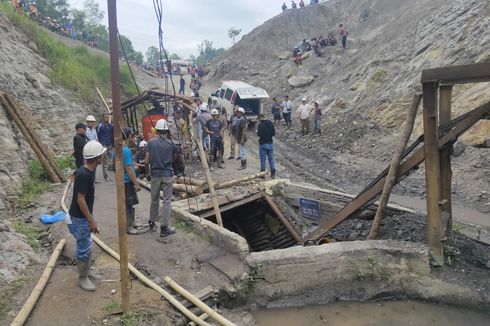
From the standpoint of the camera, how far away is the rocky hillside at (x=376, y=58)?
1444 centimetres

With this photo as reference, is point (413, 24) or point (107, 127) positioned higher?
point (413, 24)

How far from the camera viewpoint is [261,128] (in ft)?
33.5

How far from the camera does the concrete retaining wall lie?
589 cm

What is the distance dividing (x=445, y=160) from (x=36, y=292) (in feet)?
19.5

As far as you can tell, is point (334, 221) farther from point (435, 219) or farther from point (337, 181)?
point (337, 181)

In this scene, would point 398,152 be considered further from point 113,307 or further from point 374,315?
point 113,307

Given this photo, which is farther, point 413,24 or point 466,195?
point 413,24

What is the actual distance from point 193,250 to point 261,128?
4568mm

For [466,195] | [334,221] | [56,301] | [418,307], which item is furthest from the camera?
[466,195]

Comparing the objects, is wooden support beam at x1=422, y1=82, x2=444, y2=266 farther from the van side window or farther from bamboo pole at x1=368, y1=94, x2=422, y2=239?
the van side window

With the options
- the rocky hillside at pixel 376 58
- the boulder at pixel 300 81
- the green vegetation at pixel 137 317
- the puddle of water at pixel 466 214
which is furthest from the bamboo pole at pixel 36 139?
the boulder at pixel 300 81

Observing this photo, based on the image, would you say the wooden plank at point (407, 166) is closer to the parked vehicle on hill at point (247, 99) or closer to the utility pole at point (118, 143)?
the utility pole at point (118, 143)

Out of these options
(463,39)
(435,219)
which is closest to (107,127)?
(435,219)

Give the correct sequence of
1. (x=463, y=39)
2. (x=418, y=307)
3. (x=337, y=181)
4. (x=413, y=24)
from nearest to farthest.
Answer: (x=418, y=307)
(x=337, y=181)
(x=463, y=39)
(x=413, y=24)
